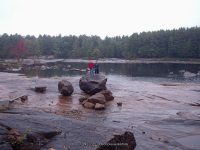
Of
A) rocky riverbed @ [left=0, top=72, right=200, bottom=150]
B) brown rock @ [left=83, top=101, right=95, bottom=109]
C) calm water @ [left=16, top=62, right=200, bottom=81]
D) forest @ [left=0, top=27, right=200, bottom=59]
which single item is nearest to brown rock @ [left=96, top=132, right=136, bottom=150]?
rocky riverbed @ [left=0, top=72, right=200, bottom=150]

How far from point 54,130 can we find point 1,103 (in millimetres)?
9985

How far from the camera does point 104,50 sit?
6713 inches

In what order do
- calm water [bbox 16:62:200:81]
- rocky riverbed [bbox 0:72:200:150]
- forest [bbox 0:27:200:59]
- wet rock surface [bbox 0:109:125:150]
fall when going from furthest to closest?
forest [bbox 0:27:200:59], calm water [bbox 16:62:200:81], rocky riverbed [bbox 0:72:200:150], wet rock surface [bbox 0:109:125:150]

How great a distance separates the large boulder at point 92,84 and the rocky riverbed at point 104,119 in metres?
1.03

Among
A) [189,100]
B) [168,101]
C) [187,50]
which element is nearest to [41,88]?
[168,101]

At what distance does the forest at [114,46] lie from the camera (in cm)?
13610

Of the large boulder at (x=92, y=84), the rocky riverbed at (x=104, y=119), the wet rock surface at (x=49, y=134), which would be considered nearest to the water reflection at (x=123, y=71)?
the large boulder at (x=92, y=84)

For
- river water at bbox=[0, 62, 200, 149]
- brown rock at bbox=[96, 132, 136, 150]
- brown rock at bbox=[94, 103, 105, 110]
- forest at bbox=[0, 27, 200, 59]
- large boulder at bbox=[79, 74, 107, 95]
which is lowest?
river water at bbox=[0, 62, 200, 149]

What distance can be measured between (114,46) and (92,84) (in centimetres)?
13594

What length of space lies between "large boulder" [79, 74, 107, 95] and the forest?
97.4 metres

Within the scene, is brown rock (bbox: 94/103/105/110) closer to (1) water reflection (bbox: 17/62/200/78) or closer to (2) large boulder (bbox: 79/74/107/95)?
(2) large boulder (bbox: 79/74/107/95)

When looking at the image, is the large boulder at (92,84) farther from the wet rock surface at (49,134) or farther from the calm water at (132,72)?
the calm water at (132,72)

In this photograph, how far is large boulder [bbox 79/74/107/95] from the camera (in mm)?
34188

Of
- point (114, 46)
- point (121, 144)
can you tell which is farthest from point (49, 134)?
point (114, 46)
